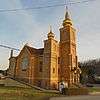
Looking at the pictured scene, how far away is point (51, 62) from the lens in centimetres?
4600

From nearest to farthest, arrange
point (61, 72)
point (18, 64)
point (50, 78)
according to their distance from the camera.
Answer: point (50, 78)
point (61, 72)
point (18, 64)

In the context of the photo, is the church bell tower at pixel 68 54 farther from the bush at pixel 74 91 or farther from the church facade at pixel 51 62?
the bush at pixel 74 91

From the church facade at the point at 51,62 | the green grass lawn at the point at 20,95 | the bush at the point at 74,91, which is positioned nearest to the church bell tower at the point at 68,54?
the church facade at the point at 51,62

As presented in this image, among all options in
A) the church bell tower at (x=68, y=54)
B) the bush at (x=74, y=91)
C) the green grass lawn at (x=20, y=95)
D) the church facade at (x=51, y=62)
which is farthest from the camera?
the church bell tower at (x=68, y=54)

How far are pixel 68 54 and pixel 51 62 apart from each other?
514cm

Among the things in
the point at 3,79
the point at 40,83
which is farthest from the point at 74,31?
the point at 3,79

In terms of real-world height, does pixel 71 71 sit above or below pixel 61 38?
below

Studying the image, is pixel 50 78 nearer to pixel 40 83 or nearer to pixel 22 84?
pixel 40 83

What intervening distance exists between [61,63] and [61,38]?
666 centimetres

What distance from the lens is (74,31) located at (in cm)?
5341

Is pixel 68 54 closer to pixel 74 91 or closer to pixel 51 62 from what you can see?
pixel 51 62

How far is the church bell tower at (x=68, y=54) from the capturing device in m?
47.5

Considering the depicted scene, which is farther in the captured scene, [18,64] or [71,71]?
[18,64]

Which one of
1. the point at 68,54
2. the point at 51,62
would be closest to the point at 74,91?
the point at 51,62
